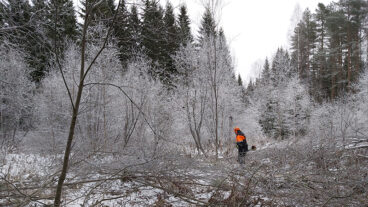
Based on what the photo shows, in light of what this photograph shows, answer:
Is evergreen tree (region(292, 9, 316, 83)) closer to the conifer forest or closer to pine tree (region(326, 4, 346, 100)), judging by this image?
the conifer forest

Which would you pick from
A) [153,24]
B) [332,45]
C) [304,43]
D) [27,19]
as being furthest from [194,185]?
[332,45]

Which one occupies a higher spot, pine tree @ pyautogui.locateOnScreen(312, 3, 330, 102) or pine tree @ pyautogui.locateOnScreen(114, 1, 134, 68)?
pine tree @ pyautogui.locateOnScreen(312, 3, 330, 102)

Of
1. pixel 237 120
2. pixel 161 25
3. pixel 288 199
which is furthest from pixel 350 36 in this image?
pixel 161 25

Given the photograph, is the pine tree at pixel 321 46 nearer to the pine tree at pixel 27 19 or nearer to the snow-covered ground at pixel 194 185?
the snow-covered ground at pixel 194 185

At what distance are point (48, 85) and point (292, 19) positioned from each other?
24571mm

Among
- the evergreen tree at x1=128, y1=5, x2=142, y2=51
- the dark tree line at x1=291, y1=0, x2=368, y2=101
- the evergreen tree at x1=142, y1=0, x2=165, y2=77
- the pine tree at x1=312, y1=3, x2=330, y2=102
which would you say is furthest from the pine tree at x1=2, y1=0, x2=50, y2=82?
the pine tree at x1=312, y1=3, x2=330, y2=102

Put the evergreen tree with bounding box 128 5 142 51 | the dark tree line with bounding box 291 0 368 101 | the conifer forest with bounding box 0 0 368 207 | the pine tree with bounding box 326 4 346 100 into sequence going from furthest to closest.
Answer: the pine tree with bounding box 326 4 346 100 < the dark tree line with bounding box 291 0 368 101 < the conifer forest with bounding box 0 0 368 207 < the evergreen tree with bounding box 128 5 142 51

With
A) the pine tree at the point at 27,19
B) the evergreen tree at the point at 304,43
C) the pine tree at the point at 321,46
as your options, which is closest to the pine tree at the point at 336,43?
the pine tree at the point at 321,46

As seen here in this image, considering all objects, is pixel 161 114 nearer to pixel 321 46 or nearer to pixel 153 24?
pixel 153 24

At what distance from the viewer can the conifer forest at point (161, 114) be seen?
8.03 feet

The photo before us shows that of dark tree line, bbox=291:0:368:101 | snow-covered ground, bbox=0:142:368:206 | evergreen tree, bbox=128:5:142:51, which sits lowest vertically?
snow-covered ground, bbox=0:142:368:206

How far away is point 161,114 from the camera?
1080 centimetres

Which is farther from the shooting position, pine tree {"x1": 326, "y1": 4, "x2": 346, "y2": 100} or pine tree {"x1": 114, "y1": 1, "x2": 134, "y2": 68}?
pine tree {"x1": 326, "y1": 4, "x2": 346, "y2": 100}

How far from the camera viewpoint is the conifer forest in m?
2.45
